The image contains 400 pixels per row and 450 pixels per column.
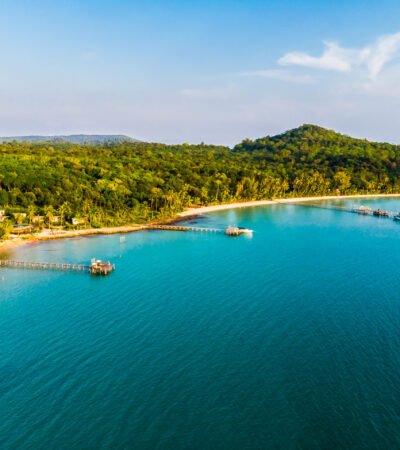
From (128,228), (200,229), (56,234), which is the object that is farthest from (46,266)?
(200,229)

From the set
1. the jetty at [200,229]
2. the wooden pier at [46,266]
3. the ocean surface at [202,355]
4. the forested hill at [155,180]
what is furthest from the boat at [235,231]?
the wooden pier at [46,266]

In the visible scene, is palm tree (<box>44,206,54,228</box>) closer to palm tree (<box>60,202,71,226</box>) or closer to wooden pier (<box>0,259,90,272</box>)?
palm tree (<box>60,202,71,226</box>)

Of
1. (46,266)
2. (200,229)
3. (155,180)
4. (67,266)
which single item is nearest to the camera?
(67,266)

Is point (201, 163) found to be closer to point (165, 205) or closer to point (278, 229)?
point (165, 205)

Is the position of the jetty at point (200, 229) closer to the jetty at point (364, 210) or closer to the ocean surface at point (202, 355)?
the ocean surface at point (202, 355)

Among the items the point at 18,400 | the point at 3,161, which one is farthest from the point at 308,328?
the point at 3,161

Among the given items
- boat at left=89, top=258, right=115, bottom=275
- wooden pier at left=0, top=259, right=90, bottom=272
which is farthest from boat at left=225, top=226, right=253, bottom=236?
wooden pier at left=0, top=259, right=90, bottom=272

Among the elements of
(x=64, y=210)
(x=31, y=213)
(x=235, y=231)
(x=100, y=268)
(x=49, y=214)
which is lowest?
(x=100, y=268)

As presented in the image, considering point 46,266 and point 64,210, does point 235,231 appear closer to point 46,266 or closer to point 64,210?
point 64,210

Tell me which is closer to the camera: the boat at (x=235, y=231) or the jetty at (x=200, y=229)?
the boat at (x=235, y=231)
